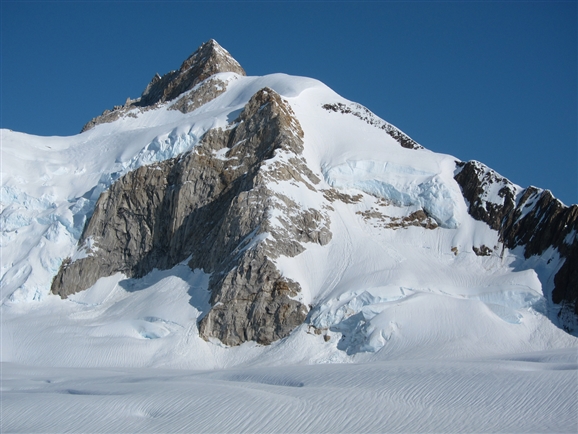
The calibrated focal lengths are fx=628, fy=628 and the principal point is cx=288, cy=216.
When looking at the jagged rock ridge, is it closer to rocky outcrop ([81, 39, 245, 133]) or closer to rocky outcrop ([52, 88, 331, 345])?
rocky outcrop ([52, 88, 331, 345])

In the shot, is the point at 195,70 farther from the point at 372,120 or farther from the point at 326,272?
the point at 326,272

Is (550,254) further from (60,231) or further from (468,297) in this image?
(60,231)

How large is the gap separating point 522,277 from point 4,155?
185 ft

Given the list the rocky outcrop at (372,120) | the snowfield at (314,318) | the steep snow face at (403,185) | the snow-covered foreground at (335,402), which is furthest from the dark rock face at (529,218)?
the snow-covered foreground at (335,402)

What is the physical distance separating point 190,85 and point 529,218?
50932 mm

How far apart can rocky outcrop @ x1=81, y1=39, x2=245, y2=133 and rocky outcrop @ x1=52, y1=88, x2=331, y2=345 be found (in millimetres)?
17339

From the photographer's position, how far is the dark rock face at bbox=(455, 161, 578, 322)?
46.4 meters

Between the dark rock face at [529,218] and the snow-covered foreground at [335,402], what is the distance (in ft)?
44.4

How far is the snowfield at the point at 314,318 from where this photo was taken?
1048 inches

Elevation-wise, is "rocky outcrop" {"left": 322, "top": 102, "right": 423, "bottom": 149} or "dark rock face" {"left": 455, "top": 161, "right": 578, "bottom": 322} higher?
"rocky outcrop" {"left": 322, "top": 102, "right": 423, "bottom": 149}

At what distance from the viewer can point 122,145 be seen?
7138 cm

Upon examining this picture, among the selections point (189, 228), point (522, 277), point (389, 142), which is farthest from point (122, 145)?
point (522, 277)

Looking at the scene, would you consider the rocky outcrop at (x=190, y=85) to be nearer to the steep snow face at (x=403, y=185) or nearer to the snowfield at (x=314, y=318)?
the snowfield at (x=314, y=318)

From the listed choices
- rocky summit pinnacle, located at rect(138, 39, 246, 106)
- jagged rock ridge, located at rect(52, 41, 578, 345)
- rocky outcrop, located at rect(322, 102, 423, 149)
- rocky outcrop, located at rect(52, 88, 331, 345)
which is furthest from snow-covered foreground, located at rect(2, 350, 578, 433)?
rocky summit pinnacle, located at rect(138, 39, 246, 106)
